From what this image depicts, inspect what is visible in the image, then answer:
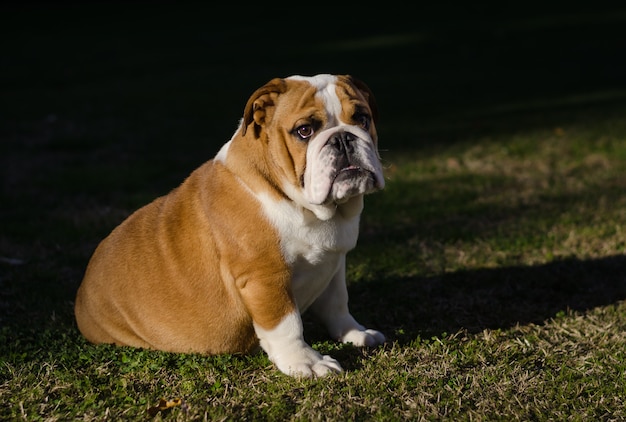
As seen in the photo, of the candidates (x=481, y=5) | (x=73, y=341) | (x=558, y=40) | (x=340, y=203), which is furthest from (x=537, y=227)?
(x=481, y=5)

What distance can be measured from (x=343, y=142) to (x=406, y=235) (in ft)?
9.32

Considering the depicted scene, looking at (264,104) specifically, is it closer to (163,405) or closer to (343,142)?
(343,142)

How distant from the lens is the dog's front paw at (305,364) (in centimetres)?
387

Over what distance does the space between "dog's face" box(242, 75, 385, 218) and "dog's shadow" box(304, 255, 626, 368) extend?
1.09 meters

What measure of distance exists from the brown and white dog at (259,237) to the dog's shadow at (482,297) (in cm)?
71

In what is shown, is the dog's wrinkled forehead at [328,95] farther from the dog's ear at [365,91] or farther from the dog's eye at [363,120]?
the dog's ear at [365,91]

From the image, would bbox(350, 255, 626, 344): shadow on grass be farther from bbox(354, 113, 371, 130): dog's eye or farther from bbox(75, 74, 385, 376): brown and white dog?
bbox(354, 113, 371, 130): dog's eye

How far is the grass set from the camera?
12.5 ft

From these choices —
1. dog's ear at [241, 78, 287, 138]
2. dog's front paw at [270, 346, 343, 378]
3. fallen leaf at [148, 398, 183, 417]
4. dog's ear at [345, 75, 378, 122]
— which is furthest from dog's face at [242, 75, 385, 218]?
fallen leaf at [148, 398, 183, 417]

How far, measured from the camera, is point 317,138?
375 centimetres

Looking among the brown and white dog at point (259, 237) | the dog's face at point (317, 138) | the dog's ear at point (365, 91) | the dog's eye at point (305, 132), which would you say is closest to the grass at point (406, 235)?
the brown and white dog at point (259, 237)

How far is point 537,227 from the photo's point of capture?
6.50 meters

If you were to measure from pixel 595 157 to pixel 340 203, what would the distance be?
5.38 m

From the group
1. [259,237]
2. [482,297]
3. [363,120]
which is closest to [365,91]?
[363,120]
